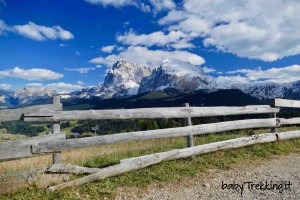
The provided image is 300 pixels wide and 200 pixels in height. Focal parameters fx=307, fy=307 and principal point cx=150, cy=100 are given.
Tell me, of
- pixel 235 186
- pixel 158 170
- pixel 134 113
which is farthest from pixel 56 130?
pixel 235 186

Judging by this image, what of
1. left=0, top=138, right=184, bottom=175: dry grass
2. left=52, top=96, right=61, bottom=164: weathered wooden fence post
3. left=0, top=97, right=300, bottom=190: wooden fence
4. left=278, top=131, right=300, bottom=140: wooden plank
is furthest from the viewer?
left=278, top=131, right=300, bottom=140: wooden plank

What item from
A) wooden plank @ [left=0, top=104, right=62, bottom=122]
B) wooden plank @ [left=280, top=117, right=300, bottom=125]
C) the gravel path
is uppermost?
wooden plank @ [left=0, top=104, right=62, bottom=122]

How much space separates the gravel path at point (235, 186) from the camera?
7.38 metres

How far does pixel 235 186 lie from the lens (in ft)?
26.5

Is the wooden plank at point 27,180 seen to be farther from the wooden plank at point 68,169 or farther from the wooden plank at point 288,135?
the wooden plank at point 288,135

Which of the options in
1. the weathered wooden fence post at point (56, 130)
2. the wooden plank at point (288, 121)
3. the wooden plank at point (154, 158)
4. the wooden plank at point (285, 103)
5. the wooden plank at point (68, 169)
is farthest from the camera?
the wooden plank at point (288, 121)

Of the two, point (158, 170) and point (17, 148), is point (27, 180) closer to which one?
point (17, 148)

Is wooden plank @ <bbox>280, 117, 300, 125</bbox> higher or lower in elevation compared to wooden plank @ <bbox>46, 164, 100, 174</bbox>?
higher

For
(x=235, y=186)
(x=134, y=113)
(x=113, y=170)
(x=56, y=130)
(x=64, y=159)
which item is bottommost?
(x=235, y=186)

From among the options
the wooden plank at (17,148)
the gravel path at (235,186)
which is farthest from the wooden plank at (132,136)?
the gravel path at (235,186)

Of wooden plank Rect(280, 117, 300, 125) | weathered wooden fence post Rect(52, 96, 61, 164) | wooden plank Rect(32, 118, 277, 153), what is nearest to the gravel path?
wooden plank Rect(32, 118, 277, 153)

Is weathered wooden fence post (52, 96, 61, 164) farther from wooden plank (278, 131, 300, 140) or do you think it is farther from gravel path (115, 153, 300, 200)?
wooden plank (278, 131, 300, 140)

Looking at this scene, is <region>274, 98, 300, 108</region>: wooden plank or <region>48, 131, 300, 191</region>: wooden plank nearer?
<region>48, 131, 300, 191</region>: wooden plank

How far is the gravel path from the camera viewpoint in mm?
7383
